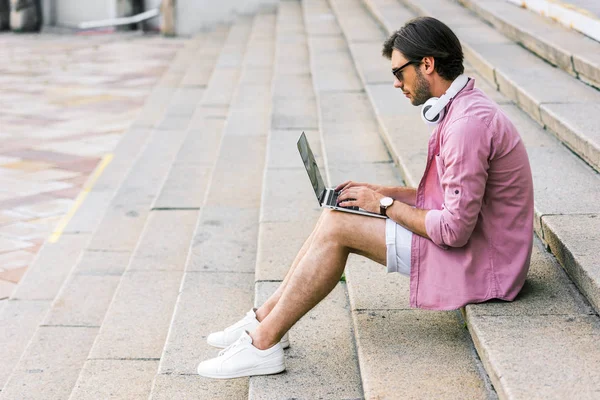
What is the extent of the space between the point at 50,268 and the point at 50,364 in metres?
1.24

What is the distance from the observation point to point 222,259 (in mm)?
3990

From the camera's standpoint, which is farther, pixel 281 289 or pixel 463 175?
pixel 281 289

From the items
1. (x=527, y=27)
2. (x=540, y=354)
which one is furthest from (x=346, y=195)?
(x=527, y=27)

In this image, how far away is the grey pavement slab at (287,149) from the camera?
200 inches

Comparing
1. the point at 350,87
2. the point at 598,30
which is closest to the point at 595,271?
the point at 598,30

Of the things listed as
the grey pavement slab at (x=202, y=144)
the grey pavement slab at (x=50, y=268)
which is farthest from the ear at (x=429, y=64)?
the grey pavement slab at (x=202, y=144)

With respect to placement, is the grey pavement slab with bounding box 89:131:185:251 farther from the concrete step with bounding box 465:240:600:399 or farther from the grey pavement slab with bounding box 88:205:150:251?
the concrete step with bounding box 465:240:600:399

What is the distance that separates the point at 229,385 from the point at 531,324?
107 cm

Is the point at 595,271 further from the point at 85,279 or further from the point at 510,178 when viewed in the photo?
the point at 85,279

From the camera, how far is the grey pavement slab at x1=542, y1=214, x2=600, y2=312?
2605 millimetres

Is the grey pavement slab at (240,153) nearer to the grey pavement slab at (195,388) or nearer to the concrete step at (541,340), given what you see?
the grey pavement slab at (195,388)

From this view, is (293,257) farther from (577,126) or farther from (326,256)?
(577,126)

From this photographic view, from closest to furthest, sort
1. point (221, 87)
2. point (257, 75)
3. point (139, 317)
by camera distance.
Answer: point (139, 317), point (257, 75), point (221, 87)

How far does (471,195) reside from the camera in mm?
2408
